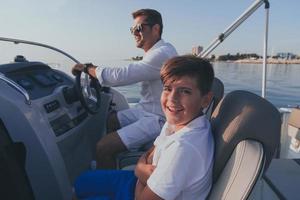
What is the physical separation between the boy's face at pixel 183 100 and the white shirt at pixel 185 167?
7cm

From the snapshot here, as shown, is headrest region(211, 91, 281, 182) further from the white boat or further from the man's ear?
the man's ear

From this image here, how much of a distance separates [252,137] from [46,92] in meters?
1.47

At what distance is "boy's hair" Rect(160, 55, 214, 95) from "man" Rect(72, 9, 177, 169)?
3.12 feet

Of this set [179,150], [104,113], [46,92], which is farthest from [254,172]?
[104,113]

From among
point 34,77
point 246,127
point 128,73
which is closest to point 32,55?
point 34,77

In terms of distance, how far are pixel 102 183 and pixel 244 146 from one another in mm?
818

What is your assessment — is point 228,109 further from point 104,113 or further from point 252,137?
point 104,113

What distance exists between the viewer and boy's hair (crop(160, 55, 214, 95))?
4.50 feet

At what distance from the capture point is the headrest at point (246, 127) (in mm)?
1146

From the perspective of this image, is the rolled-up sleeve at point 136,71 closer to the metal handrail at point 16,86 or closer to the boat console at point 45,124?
the boat console at point 45,124

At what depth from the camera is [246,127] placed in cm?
118

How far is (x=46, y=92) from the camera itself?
2.24 metres

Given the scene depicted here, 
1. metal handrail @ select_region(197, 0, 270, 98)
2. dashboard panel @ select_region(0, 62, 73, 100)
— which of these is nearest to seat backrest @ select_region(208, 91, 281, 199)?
dashboard panel @ select_region(0, 62, 73, 100)

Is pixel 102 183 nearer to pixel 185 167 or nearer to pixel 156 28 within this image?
pixel 185 167
